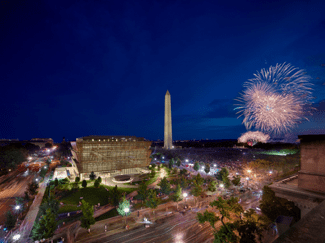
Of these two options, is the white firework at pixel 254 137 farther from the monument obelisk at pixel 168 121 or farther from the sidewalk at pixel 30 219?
the sidewalk at pixel 30 219

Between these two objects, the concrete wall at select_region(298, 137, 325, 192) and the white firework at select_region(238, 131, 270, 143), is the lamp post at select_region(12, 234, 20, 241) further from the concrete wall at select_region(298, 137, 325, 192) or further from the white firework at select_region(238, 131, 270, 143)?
the white firework at select_region(238, 131, 270, 143)

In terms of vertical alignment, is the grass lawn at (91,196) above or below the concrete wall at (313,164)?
below

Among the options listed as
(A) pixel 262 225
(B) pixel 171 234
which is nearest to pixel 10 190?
(B) pixel 171 234

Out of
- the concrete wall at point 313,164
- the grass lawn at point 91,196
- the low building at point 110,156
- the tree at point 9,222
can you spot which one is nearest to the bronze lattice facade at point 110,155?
the low building at point 110,156

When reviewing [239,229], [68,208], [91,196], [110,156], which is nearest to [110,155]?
[110,156]

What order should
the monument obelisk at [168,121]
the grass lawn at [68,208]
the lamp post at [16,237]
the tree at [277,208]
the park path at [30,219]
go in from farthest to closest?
the monument obelisk at [168,121], the grass lawn at [68,208], the park path at [30,219], the lamp post at [16,237], the tree at [277,208]

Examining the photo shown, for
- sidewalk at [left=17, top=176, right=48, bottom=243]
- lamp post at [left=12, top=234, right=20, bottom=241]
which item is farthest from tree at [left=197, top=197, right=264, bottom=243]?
lamp post at [left=12, top=234, right=20, bottom=241]

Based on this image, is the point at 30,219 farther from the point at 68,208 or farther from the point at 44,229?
the point at 44,229
